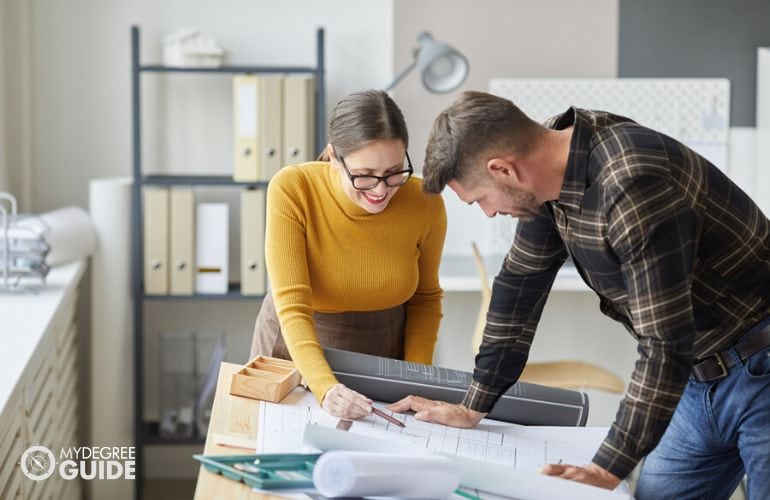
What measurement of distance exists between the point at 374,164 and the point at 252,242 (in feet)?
6.24

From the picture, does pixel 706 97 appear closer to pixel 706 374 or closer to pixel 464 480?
pixel 706 374

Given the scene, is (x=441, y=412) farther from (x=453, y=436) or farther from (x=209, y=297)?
(x=209, y=297)

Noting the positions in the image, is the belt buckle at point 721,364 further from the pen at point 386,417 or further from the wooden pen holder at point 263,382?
the wooden pen holder at point 263,382

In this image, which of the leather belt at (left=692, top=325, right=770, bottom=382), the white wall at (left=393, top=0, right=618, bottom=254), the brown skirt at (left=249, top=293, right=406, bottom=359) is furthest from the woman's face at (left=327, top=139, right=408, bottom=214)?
the white wall at (left=393, top=0, right=618, bottom=254)

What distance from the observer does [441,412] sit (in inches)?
69.7

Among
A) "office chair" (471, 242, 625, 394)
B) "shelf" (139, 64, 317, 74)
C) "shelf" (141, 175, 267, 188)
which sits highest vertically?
"shelf" (139, 64, 317, 74)

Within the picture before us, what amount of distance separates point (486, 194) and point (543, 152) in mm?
105

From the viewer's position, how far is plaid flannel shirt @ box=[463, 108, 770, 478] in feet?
4.67

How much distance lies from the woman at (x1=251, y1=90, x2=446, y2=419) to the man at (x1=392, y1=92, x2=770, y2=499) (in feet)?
1.02

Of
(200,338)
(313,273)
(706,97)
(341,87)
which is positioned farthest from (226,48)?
(313,273)

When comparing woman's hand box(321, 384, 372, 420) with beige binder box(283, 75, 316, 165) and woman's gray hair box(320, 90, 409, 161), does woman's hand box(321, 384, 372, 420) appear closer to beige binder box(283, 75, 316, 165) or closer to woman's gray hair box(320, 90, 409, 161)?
woman's gray hair box(320, 90, 409, 161)

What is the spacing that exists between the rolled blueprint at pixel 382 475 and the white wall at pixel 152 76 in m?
2.77

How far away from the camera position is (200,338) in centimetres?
399

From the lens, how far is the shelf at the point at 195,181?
3.71 meters
